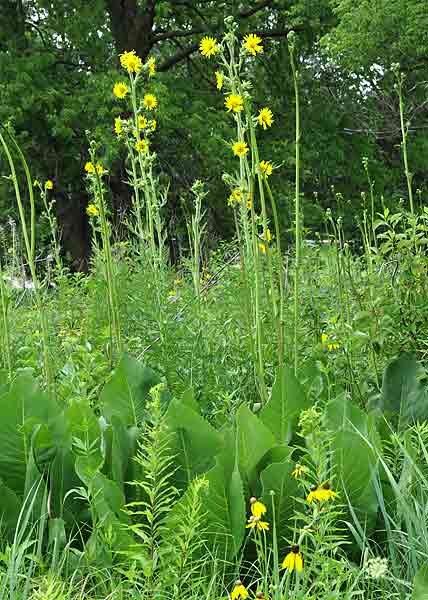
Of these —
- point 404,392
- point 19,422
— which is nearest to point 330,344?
point 404,392

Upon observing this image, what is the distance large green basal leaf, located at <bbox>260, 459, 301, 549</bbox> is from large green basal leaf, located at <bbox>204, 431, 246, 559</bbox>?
0.23 feet

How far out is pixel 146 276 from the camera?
3.46 meters

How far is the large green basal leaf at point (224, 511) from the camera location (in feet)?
6.53

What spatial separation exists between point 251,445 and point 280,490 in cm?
15

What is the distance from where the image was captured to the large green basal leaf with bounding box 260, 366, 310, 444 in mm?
2277

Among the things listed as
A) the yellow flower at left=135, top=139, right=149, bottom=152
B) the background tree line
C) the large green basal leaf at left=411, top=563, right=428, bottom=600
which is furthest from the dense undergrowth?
the background tree line

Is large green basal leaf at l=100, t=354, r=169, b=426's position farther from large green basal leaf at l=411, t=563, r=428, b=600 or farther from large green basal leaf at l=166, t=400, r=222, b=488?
large green basal leaf at l=411, t=563, r=428, b=600

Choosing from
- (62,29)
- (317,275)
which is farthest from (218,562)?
(62,29)

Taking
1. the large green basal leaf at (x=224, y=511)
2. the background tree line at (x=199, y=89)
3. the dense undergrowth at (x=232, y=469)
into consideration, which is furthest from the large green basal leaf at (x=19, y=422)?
the background tree line at (x=199, y=89)

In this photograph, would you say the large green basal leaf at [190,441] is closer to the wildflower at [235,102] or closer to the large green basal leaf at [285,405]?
the large green basal leaf at [285,405]

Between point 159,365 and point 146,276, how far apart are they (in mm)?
505

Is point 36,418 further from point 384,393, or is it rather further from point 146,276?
point 146,276

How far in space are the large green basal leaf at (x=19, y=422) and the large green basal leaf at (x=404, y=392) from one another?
3.45 feet

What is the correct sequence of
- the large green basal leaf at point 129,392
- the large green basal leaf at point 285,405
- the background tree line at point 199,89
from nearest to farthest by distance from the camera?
the large green basal leaf at point 285,405 → the large green basal leaf at point 129,392 → the background tree line at point 199,89
